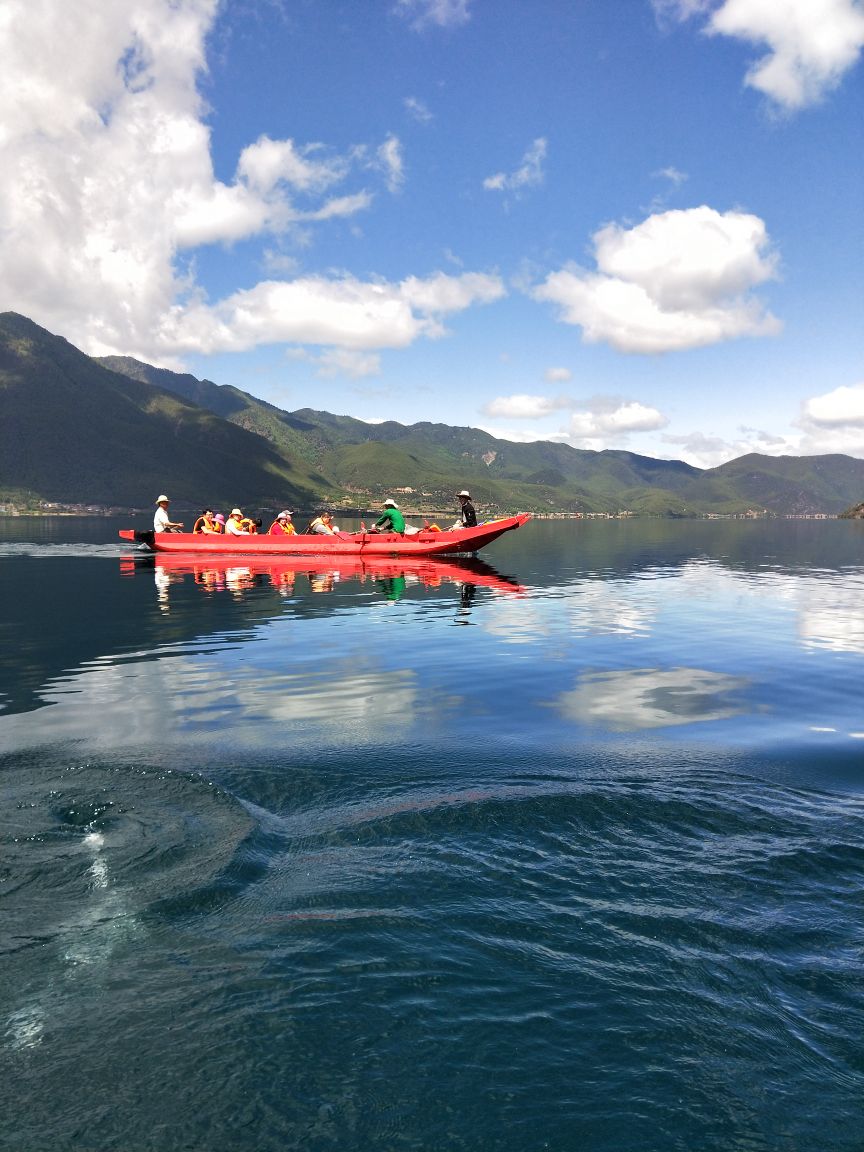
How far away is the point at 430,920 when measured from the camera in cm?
594

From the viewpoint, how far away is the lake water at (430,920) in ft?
13.8

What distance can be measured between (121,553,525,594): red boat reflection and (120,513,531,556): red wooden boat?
51 cm

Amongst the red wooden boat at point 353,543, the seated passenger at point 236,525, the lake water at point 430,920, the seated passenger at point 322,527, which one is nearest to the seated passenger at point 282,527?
the red wooden boat at point 353,543

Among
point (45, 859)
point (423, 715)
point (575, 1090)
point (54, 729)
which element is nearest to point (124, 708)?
point (54, 729)

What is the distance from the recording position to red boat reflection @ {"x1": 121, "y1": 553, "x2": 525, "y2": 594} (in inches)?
1473

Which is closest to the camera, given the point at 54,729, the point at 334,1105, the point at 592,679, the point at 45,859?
the point at 334,1105

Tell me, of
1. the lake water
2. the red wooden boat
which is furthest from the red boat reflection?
the lake water

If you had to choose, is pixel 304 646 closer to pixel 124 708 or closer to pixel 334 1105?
pixel 124 708

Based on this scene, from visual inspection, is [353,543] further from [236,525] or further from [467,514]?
[236,525]

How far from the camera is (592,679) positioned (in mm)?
16250

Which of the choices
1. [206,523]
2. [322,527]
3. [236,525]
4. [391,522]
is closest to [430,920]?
[391,522]

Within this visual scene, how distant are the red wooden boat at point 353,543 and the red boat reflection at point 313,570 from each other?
0.51m

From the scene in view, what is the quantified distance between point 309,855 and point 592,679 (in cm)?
1044

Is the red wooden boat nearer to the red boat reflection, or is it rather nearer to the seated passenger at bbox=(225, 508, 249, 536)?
the red boat reflection
